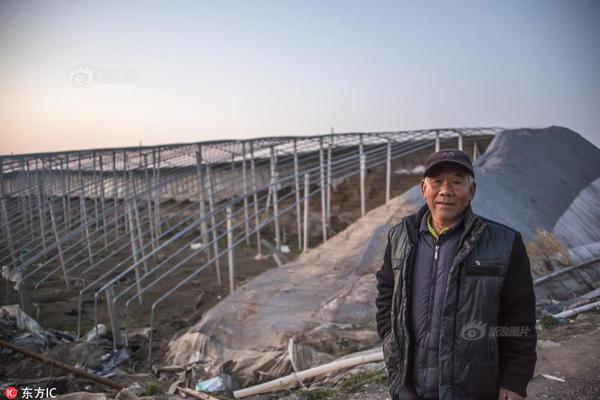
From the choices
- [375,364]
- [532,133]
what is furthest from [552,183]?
[375,364]

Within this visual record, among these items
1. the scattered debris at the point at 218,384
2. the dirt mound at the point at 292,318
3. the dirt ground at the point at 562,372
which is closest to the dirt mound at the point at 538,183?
the dirt mound at the point at 292,318

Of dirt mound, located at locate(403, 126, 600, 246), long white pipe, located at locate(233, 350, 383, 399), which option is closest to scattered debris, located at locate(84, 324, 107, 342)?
long white pipe, located at locate(233, 350, 383, 399)

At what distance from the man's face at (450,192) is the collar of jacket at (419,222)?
0.13 feet

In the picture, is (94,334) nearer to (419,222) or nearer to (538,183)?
(419,222)

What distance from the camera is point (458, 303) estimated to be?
1.93 meters

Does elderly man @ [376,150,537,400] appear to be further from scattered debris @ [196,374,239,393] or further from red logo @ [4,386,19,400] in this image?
red logo @ [4,386,19,400]

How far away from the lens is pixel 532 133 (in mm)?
11883

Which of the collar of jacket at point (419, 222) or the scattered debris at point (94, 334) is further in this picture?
the scattered debris at point (94, 334)

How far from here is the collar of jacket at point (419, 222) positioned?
77.8 inches

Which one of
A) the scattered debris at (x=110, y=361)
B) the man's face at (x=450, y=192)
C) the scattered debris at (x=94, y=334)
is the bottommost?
the scattered debris at (x=94, y=334)

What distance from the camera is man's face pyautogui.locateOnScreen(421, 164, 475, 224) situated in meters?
2.04

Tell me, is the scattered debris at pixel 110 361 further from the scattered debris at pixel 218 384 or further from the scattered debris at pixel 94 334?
the scattered debris at pixel 218 384

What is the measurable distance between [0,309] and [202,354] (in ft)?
12.6

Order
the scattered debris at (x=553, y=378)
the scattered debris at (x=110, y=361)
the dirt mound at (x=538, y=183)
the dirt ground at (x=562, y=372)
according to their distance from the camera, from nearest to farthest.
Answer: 1. the dirt ground at (x=562, y=372)
2. the scattered debris at (x=553, y=378)
3. the scattered debris at (x=110, y=361)
4. the dirt mound at (x=538, y=183)
